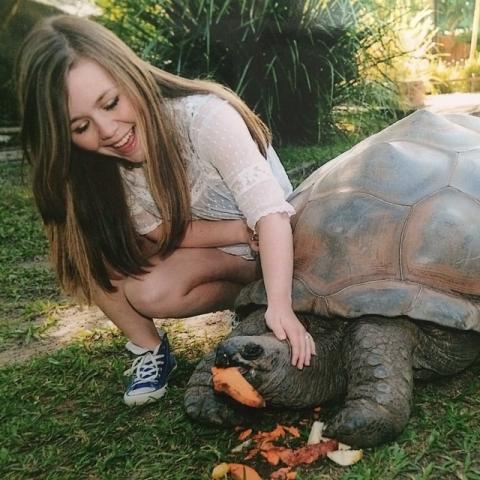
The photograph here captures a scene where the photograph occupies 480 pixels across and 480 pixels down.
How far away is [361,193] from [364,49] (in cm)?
434

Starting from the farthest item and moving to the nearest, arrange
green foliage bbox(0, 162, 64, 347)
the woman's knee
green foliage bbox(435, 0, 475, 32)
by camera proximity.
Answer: green foliage bbox(435, 0, 475, 32) → green foliage bbox(0, 162, 64, 347) → the woman's knee

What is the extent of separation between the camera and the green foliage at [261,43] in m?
5.34

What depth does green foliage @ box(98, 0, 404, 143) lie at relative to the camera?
5.34 metres

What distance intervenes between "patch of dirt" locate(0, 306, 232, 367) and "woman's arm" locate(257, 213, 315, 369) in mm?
782

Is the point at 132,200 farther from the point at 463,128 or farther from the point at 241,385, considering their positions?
the point at 463,128

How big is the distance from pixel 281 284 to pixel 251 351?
0.75 ft

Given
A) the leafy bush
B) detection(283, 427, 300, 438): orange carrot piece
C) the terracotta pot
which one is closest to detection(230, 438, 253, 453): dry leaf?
detection(283, 427, 300, 438): orange carrot piece

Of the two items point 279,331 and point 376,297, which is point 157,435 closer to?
point 279,331

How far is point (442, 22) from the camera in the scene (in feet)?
64.2

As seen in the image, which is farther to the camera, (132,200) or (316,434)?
(132,200)

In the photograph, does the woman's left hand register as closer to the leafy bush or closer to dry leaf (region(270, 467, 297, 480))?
dry leaf (region(270, 467, 297, 480))

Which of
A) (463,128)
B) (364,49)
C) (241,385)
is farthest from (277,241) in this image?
(364,49)

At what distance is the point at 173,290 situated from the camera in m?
2.22

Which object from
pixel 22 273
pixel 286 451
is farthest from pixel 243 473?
pixel 22 273
